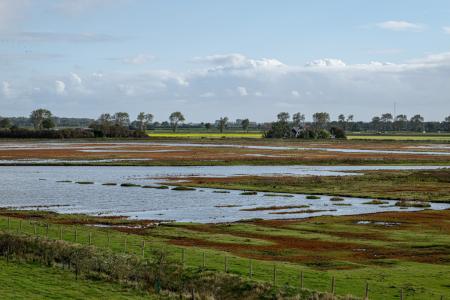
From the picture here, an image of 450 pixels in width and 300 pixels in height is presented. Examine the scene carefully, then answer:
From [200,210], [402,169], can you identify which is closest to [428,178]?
[402,169]

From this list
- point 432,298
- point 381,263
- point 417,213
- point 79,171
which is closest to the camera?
point 432,298

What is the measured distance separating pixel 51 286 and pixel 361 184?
6268cm

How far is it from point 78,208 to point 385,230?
29.5 meters

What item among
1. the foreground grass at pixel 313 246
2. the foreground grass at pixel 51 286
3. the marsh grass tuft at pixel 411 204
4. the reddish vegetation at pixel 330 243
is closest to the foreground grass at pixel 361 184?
the marsh grass tuft at pixel 411 204

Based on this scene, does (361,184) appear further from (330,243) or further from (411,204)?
(330,243)

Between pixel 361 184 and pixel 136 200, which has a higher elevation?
pixel 361 184

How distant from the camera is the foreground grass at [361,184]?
78438mm

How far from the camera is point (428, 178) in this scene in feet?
318

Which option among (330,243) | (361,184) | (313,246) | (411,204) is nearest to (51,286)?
(313,246)

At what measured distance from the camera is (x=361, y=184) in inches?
3529

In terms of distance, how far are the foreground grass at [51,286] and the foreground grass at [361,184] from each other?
47819mm

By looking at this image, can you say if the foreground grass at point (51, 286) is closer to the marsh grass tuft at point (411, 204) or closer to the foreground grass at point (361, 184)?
the marsh grass tuft at point (411, 204)

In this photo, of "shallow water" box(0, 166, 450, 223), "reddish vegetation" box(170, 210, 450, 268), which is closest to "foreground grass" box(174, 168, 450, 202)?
"shallow water" box(0, 166, 450, 223)

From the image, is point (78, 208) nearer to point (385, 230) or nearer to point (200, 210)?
point (200, 210)
